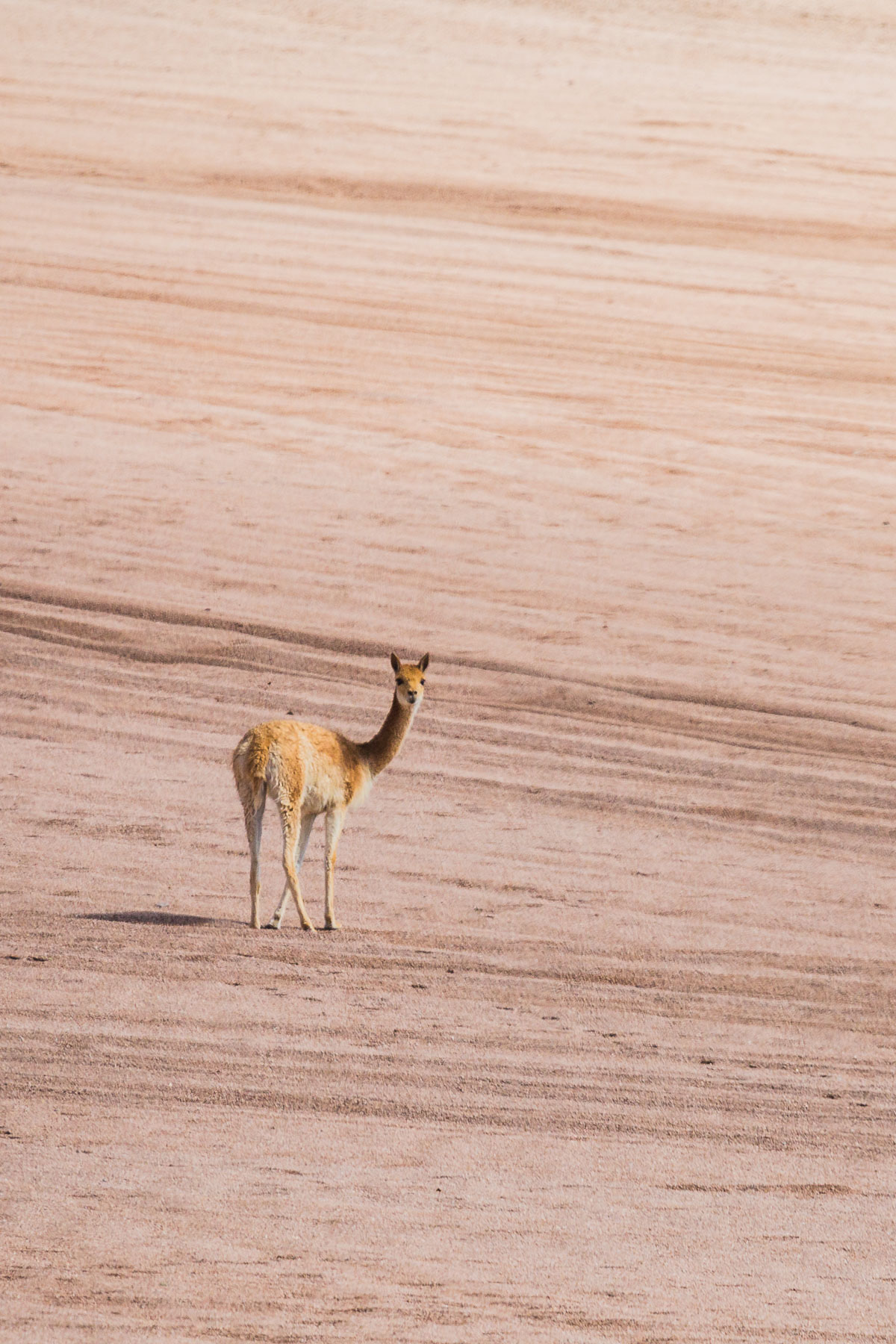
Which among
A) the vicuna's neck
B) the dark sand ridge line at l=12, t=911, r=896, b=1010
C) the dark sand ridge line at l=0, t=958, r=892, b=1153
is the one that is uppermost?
the vicuna's neck

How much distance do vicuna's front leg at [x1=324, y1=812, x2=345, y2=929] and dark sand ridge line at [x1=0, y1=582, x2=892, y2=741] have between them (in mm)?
3420

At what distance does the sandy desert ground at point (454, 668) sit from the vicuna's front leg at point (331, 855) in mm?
242

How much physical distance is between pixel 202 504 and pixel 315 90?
11.0m

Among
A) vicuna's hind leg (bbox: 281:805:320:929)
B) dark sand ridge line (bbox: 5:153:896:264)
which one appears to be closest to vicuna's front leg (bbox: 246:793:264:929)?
vicuna's hind leg (bbox: 281:805:320:929)

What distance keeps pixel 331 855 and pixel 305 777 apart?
0.39m

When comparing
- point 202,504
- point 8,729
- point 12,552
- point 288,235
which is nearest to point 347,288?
point 288,235

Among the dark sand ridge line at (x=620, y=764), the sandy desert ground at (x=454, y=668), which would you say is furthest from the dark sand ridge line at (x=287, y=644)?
the dark sand ridge line at (x=620, y=764)

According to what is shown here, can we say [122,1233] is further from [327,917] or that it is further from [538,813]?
[538,813]

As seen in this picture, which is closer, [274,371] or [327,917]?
[327,917]

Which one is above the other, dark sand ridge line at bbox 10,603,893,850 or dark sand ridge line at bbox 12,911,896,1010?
dark sand ridge line at bbox 10,603,893,850

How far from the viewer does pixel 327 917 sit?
7879 millimetres

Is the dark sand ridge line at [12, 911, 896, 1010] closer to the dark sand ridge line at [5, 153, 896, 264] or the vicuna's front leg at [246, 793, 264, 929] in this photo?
the vicuna's front leg at [246, 793, 264, 929]

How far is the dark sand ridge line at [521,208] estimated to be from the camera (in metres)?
19.4

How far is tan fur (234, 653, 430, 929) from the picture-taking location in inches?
294
